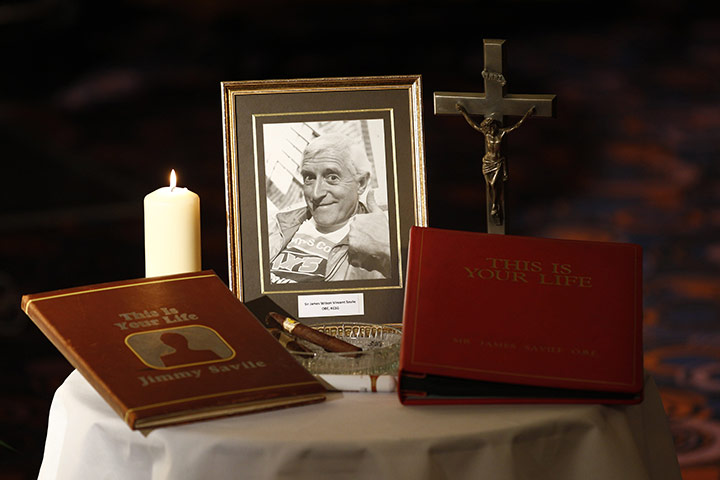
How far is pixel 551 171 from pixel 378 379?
49.2 inches

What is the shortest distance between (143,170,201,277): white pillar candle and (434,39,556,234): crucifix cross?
1.35ft

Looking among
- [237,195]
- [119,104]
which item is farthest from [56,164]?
[237,195]

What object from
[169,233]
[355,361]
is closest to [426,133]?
[169,233]

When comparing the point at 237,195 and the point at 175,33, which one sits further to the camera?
the point at 175,33

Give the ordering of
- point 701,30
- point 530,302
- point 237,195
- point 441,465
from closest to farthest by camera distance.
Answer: point 441,465 < point 530,302 < point 237,195 < point 701,30

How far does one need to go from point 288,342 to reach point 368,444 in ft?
0.85

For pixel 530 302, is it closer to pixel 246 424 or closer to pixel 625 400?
pixel 625 400

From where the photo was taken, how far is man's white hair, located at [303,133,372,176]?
1245 mm

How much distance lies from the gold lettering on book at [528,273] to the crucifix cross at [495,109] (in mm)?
267

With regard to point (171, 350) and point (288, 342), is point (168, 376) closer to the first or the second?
point (171, 350)

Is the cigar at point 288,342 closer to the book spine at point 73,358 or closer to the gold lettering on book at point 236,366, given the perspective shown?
the gold lettering on book at point 236,366

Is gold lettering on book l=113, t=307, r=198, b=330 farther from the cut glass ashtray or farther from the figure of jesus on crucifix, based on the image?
the figure of jesus on crucifix

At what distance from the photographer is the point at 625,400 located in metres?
0.86

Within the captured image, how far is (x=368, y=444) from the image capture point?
0.78 metres
